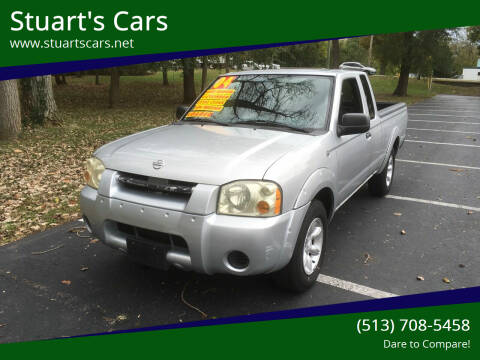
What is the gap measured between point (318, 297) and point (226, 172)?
139 centimetres

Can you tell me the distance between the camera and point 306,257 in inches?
139

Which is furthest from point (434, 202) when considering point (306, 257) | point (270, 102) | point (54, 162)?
point (54, 162)

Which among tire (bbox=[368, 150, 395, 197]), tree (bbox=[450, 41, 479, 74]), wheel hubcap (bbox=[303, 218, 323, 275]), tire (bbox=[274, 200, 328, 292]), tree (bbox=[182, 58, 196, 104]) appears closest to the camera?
tire (bbox=[274, 200, 328, 292])

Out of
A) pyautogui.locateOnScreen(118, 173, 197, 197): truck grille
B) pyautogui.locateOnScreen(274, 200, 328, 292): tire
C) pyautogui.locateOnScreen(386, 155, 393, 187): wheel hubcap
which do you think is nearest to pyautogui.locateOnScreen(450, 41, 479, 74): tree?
pyautogui.locateOnScreen(386, 155, 393, 187): wheel hubcap

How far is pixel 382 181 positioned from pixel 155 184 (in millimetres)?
4023

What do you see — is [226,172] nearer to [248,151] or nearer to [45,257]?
[248,151]

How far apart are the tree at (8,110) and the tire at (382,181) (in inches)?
323

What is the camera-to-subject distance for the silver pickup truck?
294cm

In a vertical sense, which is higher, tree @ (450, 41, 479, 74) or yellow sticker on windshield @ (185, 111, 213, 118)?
tree @ (450, 41, 479, 74)

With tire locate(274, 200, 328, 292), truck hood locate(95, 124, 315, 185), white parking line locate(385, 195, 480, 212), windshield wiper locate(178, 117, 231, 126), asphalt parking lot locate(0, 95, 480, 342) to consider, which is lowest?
asphalt parking lot locate(0, 95, 480, 342)

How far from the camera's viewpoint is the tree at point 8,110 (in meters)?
9.77

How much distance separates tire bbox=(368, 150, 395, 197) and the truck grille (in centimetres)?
381

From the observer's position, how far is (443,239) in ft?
15.5

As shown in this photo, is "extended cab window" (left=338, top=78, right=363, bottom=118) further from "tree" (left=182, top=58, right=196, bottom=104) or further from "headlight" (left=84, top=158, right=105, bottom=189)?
"tree" (left=182, top=58, right=196, bottom=104)
